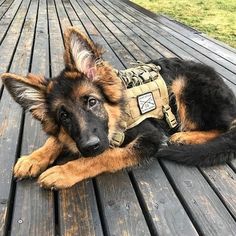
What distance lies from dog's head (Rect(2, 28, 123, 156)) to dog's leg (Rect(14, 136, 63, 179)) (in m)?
0.08

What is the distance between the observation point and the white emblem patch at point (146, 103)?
318 cm

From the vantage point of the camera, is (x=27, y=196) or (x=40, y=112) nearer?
(x=27, y=196)

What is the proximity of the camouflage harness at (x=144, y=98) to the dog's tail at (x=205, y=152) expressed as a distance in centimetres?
33

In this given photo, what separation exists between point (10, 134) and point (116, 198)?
1.27 metres

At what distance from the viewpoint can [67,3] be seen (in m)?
9.92

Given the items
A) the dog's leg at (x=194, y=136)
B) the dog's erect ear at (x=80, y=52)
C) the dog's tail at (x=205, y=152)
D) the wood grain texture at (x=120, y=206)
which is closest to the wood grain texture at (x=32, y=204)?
the wood grain texture at (x=120, y=206)

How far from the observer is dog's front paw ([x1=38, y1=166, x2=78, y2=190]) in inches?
104

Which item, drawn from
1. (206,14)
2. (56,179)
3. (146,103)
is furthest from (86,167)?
(206,14)

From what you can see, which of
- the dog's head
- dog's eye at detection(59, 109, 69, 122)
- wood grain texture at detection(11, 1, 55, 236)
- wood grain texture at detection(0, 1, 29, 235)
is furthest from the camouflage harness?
wood grain texture at detection(0, 1, 29, 235)

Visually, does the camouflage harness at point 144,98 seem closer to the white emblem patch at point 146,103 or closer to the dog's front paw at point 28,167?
the white emblem patch at point 146,103

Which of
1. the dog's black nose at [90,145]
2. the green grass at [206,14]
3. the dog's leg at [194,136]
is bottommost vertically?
the green grass at [206,14]

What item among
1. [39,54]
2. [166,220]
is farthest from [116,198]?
[39,54]

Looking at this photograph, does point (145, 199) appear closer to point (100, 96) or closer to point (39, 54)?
→ point (100, 96)

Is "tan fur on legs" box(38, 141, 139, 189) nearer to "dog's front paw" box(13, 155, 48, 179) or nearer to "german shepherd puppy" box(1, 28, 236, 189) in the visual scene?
"german shepherd puppy" box(1, 28, 236, 189)
